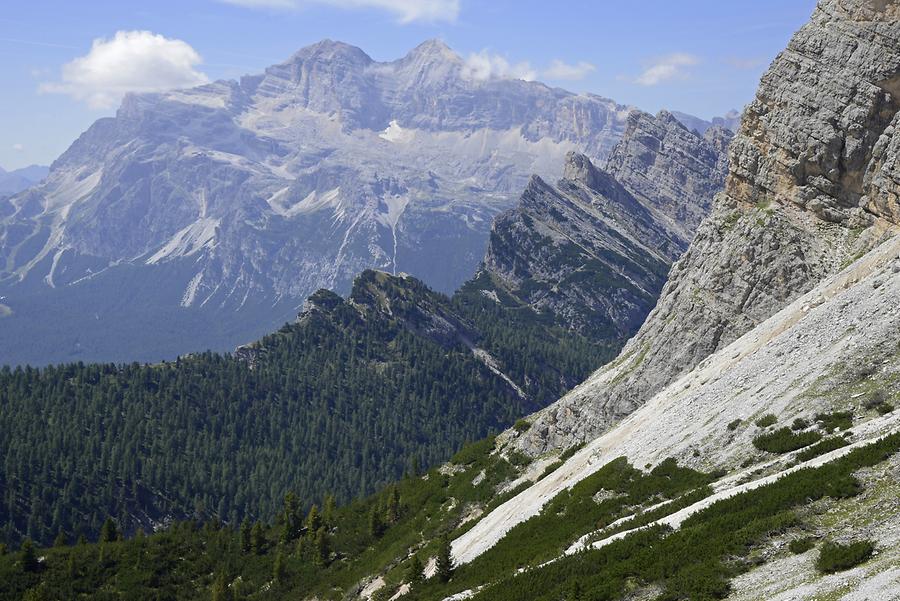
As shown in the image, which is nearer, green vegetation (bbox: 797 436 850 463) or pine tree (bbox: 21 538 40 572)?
green vegetation (bbox: 797 436 850 463)

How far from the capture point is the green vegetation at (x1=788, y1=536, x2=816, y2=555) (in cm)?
3711

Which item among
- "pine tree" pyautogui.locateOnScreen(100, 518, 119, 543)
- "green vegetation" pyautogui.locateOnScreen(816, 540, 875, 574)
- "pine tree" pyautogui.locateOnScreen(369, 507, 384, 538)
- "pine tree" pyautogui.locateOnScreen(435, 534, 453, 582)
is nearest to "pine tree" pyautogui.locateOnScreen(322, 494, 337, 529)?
"pine tree" pyautogui.locateOnScreen(369, 507, 384, 538)

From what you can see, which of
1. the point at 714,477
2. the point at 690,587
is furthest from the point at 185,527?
the point at 690,587

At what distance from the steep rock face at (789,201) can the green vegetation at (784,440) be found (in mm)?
45416

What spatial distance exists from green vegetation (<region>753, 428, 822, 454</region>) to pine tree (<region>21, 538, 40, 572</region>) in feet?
310

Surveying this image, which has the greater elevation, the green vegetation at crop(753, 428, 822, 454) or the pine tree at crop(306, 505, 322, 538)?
the green vegetation at crop(753, 428, 822, 454)

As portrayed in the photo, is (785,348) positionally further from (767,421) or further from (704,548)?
(704,548)

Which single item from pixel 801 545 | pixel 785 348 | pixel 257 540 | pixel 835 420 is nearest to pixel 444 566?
pixel 835 420

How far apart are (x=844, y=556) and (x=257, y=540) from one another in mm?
97242

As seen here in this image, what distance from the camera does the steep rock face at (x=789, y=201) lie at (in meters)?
99.2

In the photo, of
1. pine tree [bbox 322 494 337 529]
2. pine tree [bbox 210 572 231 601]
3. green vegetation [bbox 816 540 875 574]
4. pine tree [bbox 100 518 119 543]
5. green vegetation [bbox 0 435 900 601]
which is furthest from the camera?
pine tree [bbox 100 518 119 543]

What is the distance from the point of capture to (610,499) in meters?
61.8

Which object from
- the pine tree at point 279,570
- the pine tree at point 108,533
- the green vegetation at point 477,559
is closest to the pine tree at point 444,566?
the green vegetation at point 477,559

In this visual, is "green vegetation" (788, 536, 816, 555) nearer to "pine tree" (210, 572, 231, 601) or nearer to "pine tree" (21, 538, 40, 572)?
"pine tree" (210, 572, 231, 601)
